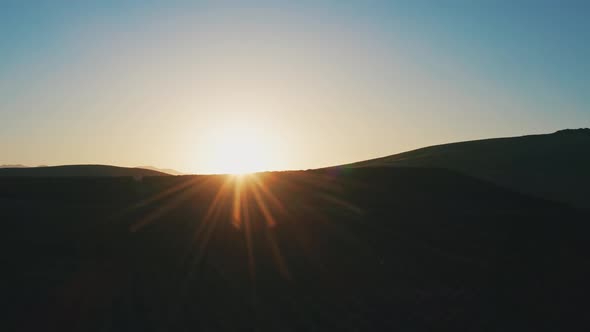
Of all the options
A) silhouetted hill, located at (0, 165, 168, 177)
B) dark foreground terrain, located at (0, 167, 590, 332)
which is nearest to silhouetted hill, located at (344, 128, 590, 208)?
dark foreground terrain, located at (0, 167, 590, 332)

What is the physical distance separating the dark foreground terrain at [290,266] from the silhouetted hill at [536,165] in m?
5.42

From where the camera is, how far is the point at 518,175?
31500 mm

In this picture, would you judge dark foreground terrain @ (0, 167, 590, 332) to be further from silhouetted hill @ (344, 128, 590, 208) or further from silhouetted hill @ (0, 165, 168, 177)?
silhouetted hill @ (0, 165, 168, 177)

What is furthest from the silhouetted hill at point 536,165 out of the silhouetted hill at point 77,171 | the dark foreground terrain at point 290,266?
the silhouetted hill at point 77,171

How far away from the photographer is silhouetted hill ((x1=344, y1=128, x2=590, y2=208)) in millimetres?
27703

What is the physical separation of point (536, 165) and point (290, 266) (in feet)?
87.5

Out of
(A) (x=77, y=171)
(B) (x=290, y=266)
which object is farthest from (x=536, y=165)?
(A) (x=77, y=171)

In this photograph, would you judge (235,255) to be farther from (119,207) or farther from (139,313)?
(119,207)

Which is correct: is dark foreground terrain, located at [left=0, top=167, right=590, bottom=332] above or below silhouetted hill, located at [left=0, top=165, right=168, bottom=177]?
below

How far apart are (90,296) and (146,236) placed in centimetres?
459

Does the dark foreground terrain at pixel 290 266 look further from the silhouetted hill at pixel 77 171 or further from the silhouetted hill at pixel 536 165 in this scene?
the silhouetted hill at pixel 77 171

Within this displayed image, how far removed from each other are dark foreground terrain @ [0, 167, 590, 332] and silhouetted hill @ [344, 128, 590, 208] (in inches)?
213

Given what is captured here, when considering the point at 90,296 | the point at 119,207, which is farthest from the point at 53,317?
the point at 119,207

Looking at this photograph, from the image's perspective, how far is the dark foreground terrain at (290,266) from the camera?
1046cm
